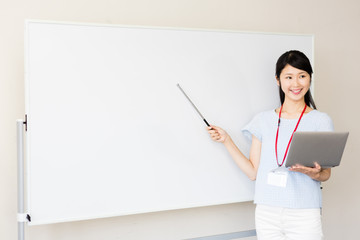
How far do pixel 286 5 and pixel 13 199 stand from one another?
1.93 m

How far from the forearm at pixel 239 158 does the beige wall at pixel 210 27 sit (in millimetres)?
416

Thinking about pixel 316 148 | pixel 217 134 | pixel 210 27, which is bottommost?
pixel 316 148

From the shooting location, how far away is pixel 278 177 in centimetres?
183

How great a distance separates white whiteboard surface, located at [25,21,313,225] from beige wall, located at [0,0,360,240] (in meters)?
0.24

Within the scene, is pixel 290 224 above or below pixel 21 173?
below

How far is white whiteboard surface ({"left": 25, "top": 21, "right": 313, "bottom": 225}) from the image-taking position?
178 cm

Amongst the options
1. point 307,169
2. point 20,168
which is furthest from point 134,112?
point 307,169

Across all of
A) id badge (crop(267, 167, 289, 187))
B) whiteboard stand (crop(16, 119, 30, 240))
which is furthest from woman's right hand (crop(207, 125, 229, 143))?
whiteboard stand (crop(16, 119, 30, 240))

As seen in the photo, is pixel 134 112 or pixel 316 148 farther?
pixel 134 112

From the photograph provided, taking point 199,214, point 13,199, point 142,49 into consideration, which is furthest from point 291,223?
point 13,199

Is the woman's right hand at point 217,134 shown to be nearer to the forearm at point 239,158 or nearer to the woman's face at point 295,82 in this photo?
the forearm at point 239,158

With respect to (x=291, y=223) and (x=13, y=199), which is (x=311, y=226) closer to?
(x=291, y=223)

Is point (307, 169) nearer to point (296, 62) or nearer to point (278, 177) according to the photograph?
point (278, 177)

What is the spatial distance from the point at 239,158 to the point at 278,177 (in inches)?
10.1
